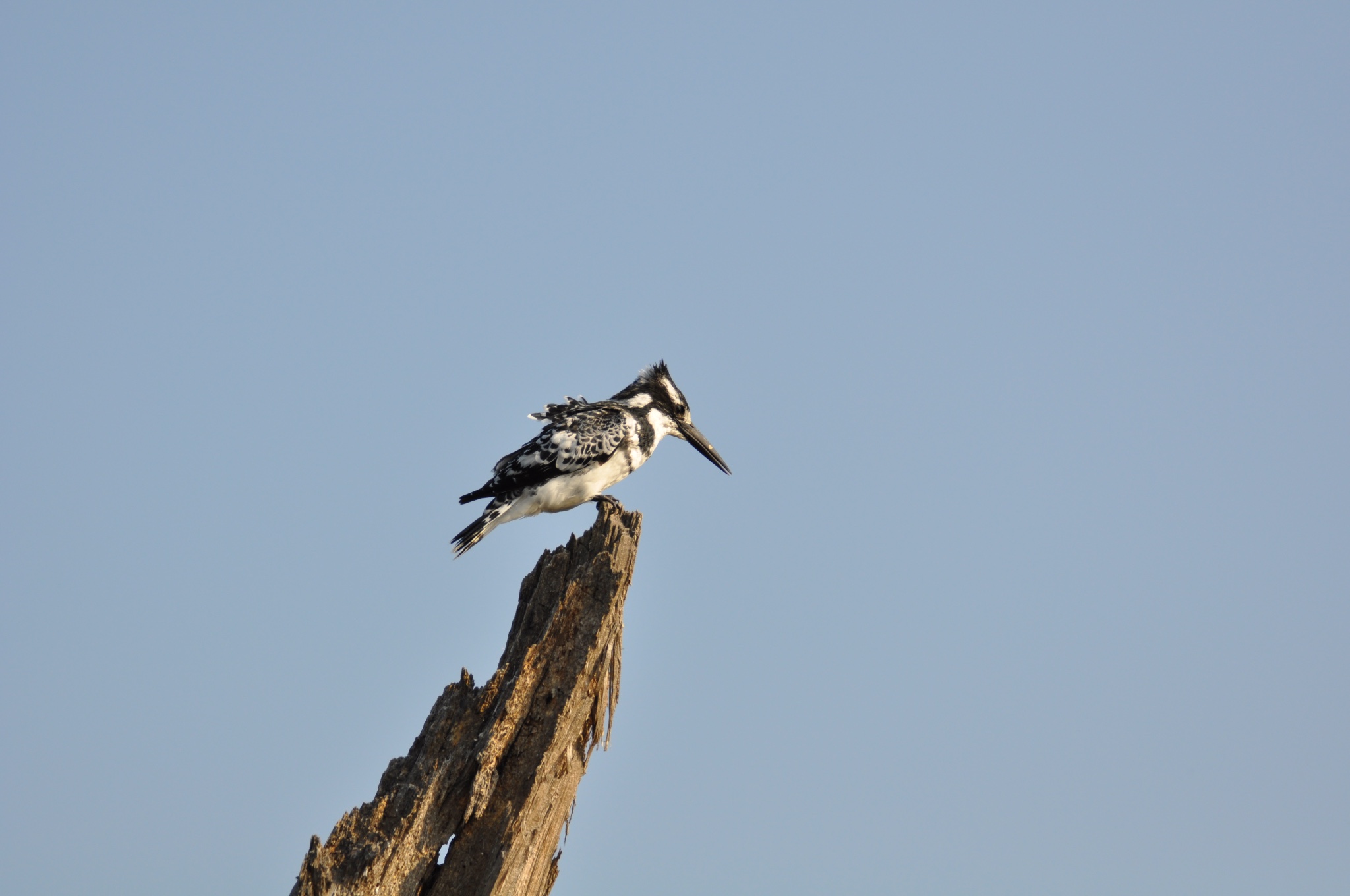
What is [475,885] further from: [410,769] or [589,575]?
[589,575]

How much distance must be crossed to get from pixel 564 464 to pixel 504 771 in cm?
546

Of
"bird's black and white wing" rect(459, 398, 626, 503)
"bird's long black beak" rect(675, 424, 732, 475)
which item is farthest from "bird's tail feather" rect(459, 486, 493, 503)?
"bird's long black beak" rect(675, 424, 732, 475)

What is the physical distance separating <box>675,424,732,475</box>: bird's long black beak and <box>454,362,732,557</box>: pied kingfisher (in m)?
1.53

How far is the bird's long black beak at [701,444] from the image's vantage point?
14602 mm

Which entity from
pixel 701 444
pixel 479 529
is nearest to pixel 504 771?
pixel 479 529

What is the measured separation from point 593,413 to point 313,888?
705cm

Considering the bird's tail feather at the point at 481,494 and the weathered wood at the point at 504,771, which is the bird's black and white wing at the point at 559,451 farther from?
the weathered wood at the point at 504,771

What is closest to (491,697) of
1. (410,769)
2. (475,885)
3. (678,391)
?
(410,769)

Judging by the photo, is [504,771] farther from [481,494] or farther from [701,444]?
[701,444]

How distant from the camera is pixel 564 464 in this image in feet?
39.8

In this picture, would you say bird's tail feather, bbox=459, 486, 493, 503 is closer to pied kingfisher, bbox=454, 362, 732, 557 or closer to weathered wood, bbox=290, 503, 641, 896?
pied kingfisher, bbox=454, 362, 732, 557

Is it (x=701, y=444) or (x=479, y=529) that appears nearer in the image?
(x=479, y=529)

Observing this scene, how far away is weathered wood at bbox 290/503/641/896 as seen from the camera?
6504 mm

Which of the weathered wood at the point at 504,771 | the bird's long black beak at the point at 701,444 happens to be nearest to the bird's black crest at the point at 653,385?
the bird's long black beak at the point at 701,444
